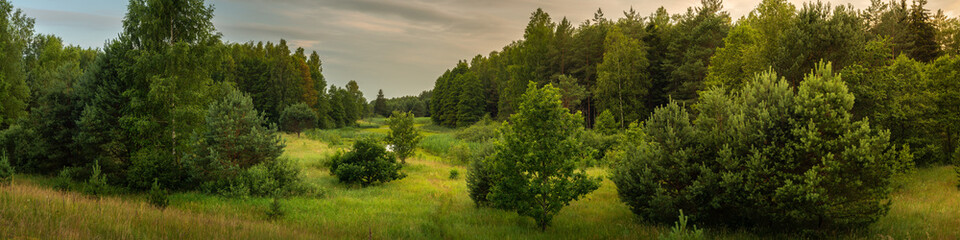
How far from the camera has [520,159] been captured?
12.0m

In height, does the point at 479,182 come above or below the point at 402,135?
below

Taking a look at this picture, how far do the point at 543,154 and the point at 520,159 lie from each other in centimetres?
78

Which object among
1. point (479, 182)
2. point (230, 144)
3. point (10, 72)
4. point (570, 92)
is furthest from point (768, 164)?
point (10, 72)

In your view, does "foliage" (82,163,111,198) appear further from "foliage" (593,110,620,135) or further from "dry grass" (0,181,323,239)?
A: "foliage" (593,110,620,135)

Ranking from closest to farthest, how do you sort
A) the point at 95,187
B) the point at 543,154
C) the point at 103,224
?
the point at 103,224, the point at 543,154, the point at 95,187

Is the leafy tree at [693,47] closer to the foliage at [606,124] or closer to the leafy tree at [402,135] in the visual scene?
the foliage at [606,124]

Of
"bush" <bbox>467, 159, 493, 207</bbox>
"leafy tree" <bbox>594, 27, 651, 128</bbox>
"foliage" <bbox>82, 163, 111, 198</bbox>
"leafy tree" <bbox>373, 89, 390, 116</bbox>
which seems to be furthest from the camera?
"leafy tree" <bbox>373, 89, 390, 116</bbox>

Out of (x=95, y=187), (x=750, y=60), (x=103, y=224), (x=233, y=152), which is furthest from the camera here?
(x=750, y=60)

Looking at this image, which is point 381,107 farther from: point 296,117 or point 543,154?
point 543,154

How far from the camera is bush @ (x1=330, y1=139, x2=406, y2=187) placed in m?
22.2

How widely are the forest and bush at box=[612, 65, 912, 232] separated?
6 cm

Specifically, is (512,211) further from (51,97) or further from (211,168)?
(51,97)

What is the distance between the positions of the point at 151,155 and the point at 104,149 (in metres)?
5.72

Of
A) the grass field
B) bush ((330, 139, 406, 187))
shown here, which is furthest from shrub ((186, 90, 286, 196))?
bush ((330, 139, 406, 187))
